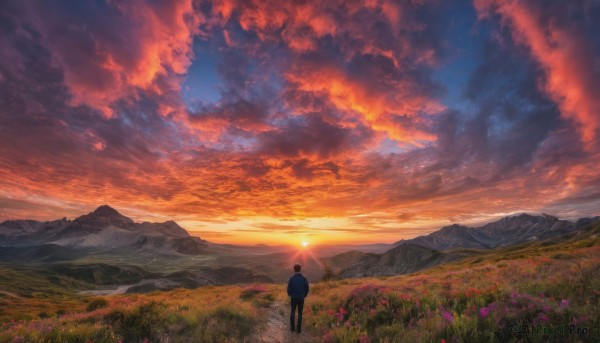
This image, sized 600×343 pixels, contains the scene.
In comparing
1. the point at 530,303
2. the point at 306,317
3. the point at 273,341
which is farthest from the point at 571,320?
the point at 306,317

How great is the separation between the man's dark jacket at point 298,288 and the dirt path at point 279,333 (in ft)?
4.99

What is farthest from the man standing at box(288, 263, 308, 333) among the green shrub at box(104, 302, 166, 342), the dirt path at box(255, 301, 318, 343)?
the green shrub at box(104, 302, 166, 342)

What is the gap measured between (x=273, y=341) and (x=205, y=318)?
11.5 feet

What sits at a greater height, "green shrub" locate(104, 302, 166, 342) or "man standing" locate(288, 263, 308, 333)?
"man standing" locate(288, 263, 308, 333)

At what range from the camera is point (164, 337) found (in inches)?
421

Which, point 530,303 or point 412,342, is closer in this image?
point 412,342

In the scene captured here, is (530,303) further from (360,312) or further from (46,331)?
(46,331)

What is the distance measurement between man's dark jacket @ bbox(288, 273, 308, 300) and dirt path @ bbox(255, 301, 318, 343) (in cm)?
152

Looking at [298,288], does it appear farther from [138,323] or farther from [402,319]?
[138,323]

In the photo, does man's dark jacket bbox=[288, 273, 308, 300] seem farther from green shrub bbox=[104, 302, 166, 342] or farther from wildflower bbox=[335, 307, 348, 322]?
green shrub bbox=[104, 302, 166, 342]

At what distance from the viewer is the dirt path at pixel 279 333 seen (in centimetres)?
1130

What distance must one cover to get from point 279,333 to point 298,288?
79.4 inches

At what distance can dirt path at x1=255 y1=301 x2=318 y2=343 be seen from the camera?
37.1ft

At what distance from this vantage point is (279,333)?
12.7m
